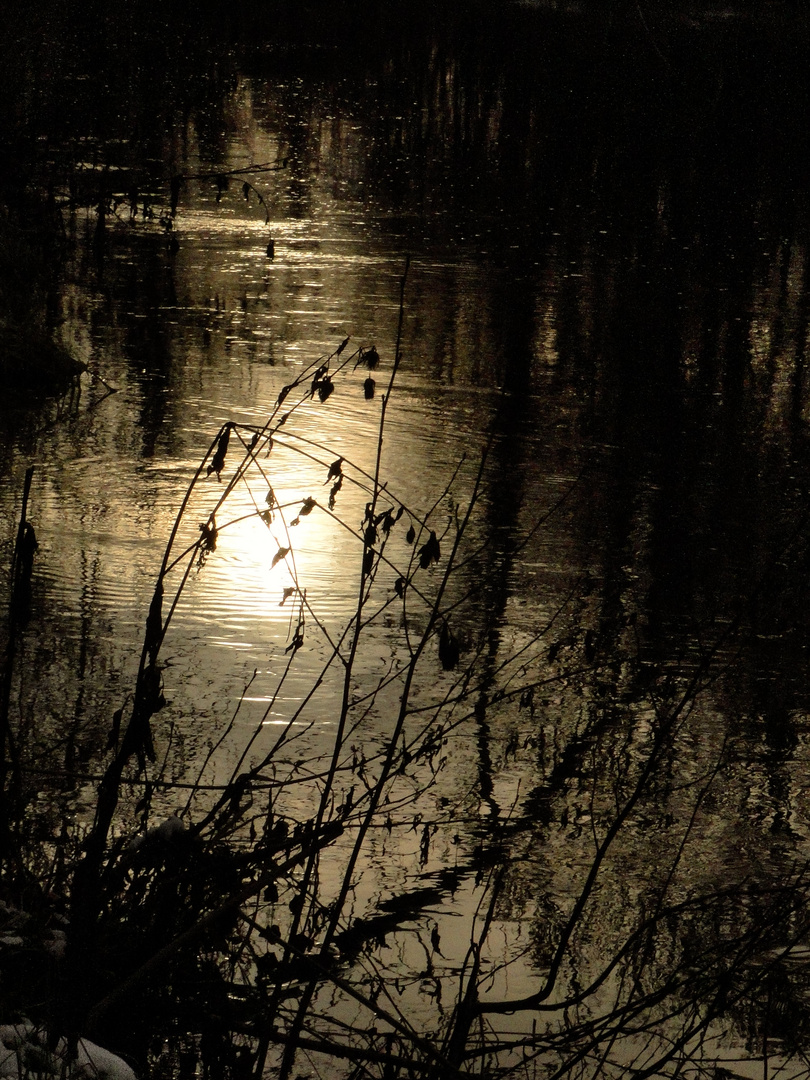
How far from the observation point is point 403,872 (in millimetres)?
5738

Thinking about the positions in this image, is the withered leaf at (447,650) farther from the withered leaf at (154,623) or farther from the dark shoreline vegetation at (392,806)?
the withered leaf at (154,623)

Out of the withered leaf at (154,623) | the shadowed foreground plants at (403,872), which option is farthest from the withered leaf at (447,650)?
the withered leaf at (154,623)

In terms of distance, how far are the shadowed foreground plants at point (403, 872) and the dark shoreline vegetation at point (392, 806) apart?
0.05ft

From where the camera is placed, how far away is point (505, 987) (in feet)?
16.9

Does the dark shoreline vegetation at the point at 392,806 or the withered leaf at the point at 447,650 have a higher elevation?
the withered leaf at the point at 447,650

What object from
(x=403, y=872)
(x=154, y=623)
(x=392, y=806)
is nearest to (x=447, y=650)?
(x=154, y=623)

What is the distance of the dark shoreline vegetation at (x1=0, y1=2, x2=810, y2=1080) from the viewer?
3928 millimetres

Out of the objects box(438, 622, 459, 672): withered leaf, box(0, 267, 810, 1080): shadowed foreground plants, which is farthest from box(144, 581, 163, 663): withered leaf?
box(438, 622, 459, 672): withered leaf

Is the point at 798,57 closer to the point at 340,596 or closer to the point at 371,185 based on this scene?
the point at 371,185

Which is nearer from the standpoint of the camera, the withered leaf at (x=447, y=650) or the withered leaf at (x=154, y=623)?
the withered leaf at (x=154, y=623)

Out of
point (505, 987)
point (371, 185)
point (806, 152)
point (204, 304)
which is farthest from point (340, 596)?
point (806, 152)

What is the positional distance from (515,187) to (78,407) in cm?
1406

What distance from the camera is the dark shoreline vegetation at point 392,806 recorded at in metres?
3.93

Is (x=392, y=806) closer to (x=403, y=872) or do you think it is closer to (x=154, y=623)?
(x=403, y=872)
